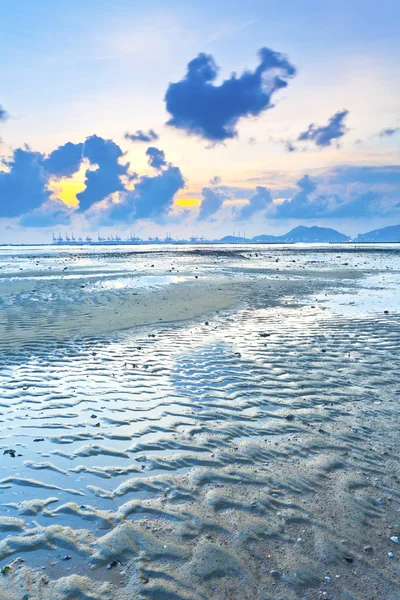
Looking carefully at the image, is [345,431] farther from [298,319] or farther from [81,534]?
[298,319]

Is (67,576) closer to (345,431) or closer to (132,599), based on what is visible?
(132,599)

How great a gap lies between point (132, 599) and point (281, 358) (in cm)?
919

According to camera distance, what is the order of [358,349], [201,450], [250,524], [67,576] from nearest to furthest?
1. [67,576]
2. [250,524]
3. [201,450]
4. [358,349]

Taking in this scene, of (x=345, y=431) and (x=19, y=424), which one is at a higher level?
(x=19, y=424)

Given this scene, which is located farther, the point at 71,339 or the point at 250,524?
the point at 71,339

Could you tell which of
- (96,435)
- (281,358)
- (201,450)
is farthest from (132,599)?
(281,358)

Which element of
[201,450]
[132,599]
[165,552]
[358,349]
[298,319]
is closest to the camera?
[132,599]

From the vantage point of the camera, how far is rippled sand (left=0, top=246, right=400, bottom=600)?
4.45 m

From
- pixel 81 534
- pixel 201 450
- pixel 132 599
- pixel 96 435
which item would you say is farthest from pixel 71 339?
pixel 132 599

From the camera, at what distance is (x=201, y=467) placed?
6625mm

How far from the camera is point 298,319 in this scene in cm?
1856

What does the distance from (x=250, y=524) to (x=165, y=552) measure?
46.9 inches

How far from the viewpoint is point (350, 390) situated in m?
9.81

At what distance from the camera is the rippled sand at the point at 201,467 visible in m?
4.45
